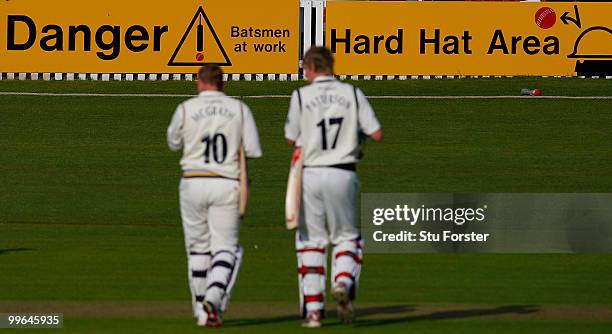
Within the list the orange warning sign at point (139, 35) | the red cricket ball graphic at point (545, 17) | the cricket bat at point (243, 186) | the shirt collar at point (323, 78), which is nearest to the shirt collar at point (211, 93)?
the cricket bat at point (243, 186)

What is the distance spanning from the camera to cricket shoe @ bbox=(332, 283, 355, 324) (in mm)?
11273

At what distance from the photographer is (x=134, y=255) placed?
16.2 m

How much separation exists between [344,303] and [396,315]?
0.93 m

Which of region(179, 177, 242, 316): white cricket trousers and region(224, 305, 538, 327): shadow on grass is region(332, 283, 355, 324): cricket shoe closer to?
region(224, 305, 538, 327): shadow on grass

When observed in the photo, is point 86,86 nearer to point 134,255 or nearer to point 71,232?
point 71,232

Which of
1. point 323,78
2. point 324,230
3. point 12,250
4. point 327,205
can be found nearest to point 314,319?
point 324,230

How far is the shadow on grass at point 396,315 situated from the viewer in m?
11.8

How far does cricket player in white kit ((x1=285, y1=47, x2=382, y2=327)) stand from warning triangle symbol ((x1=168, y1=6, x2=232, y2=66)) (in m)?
21.5

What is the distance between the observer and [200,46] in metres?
33.0

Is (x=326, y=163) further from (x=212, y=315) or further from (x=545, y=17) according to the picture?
(x=545, y=17)

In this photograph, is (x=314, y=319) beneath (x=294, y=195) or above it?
beneath

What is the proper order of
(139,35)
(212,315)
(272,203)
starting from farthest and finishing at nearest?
(139,35) < (272,203) < (212,315)

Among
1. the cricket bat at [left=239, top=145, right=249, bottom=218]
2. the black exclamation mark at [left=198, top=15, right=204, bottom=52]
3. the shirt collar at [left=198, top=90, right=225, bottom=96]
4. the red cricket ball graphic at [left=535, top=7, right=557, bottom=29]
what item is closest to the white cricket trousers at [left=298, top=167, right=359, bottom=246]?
the cricket bat at [left=239, top=145, right=249, bottom=218]

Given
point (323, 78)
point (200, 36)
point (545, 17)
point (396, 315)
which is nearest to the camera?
point (323, 78)
